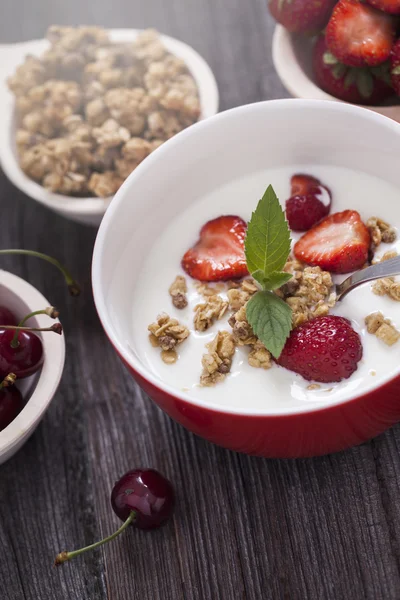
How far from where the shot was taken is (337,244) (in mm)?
1062

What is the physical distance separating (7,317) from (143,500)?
1.16 ft

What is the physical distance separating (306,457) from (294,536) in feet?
0.40

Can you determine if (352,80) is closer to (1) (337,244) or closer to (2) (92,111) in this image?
(1) (337,244)

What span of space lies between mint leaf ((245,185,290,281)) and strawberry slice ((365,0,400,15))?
407 mm

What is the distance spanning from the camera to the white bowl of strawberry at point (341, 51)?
117cm

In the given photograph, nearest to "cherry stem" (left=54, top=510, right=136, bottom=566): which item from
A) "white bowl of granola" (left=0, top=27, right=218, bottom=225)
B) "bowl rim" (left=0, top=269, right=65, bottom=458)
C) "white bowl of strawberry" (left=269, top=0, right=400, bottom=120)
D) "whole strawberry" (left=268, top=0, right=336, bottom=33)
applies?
"bowl rim" (left=0, top=269, right=65, bottom=458)

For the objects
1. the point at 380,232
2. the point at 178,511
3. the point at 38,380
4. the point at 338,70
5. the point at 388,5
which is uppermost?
the point at 388,5

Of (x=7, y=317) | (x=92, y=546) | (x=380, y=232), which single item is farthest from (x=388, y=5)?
(x=92, y=546)

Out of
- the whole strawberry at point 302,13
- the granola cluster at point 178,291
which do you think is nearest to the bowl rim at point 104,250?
the granola cluster at point 178,291

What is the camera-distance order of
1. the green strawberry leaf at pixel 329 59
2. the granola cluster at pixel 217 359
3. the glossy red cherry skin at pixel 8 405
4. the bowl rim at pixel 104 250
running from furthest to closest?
the green strawberry leaf at pixel 329 59
the glossy red cherry skin at pixel 8 405
the granola cluster at pixel 217 359
the bowl rim at pixel 104 250

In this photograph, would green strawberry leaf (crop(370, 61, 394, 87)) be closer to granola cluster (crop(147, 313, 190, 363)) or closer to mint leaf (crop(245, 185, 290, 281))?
mint leaf (crop(245, 185, 290, 281))

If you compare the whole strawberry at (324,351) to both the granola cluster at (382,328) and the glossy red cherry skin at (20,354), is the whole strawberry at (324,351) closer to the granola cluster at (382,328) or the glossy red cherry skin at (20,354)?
the granola cluster at (382,328)

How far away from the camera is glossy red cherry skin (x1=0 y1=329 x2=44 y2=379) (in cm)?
109

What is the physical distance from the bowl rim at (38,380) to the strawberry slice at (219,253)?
0.23 metres
